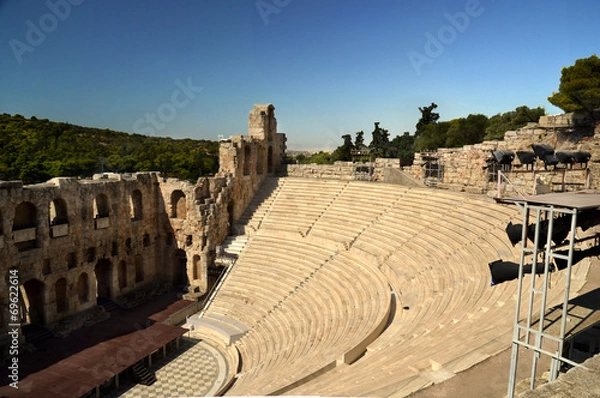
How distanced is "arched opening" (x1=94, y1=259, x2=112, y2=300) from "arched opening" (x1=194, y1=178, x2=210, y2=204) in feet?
18.4

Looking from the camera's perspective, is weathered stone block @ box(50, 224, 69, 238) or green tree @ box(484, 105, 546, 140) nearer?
weathered stone block @ box(50, 224, 69, 238)

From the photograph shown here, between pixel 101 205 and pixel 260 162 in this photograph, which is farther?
pixel 260 162

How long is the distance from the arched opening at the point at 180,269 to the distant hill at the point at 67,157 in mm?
14413

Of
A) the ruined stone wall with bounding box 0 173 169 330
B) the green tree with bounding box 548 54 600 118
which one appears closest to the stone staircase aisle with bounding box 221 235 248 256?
the ruined stone wall with bounding box 0 173 169 330

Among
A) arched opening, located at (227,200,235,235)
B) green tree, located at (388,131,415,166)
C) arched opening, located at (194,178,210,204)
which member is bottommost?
arched opening, located at (227,200,235,235)

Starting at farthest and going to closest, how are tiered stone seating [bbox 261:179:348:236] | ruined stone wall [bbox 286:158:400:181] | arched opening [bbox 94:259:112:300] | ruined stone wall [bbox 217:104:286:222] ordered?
ruined stone wall [bbox 286:158:400:181], ruined stone wall [bbox 217:104:286:222], tiered stone seating [bbox 261:179:348:236], arched opening [bbox 94:259:112:300]

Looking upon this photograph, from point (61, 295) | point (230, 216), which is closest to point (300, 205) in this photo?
point (230, 216)

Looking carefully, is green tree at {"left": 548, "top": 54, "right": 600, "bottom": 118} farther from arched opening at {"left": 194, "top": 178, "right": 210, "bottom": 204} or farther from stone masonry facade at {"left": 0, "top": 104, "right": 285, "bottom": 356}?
arched opening at {"left": 194, "top": 178, "right": 210, "bottom": 204}

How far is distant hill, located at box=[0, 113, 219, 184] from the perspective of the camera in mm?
35125

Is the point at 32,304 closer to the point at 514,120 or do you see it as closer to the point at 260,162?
the point at 260,162

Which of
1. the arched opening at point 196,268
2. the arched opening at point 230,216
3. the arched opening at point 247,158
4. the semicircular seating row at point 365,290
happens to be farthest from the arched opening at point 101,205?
the arched opening at point 247,158

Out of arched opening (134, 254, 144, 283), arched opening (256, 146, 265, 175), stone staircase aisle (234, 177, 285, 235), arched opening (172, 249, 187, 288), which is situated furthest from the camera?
arched opening (256, 146, 265, 175)

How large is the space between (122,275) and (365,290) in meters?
13.8

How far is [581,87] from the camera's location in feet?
68.5
